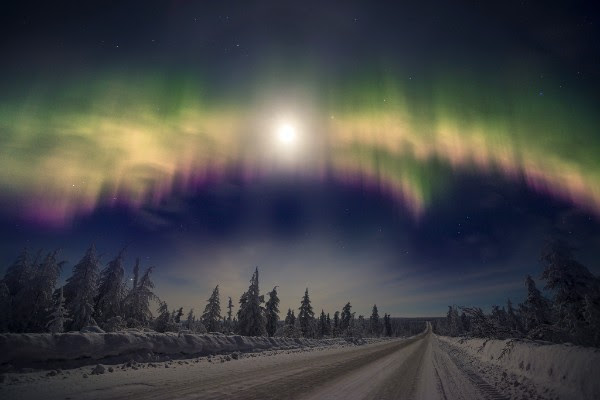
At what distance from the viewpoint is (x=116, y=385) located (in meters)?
8.01

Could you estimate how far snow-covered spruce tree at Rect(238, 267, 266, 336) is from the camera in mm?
47031

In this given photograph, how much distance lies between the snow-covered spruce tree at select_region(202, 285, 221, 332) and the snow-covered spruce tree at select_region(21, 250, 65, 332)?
33.8m

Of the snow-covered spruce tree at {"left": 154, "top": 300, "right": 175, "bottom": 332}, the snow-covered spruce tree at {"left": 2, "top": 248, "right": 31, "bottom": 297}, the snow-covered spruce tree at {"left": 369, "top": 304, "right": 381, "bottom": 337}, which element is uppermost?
the snow-covered spruce tree at {"left": 2, "top": 248, "right": 31, "bottom": 297}

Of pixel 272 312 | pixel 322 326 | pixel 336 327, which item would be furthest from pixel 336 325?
pixel 272 312

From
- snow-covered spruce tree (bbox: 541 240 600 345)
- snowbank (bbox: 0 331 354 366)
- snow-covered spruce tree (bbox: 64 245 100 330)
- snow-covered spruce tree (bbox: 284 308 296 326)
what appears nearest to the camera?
snowbank (bbox: 0 331 354 366)

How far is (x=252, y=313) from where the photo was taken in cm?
4759

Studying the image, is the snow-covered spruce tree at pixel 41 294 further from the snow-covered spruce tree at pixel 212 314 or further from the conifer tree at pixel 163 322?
the snow-covered spruce tree at pixel 212 314

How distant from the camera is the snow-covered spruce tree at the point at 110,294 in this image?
34250 millimetres

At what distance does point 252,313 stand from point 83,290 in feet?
82.4

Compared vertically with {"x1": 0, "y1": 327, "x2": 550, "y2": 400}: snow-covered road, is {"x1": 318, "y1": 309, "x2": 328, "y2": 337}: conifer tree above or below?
below

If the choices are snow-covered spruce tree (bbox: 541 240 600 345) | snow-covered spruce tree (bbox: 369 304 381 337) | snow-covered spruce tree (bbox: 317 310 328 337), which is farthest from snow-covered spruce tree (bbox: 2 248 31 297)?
snow-covered spruce tree (bbox: 369 304 381 337)

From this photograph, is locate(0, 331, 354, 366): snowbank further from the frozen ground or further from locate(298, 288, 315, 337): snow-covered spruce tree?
locate(298, 288, 315, 337): snow-covered spruce tree

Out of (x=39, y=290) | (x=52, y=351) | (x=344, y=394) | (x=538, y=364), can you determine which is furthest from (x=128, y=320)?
(x=538, y=364)

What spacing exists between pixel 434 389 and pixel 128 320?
3837 centimetres
